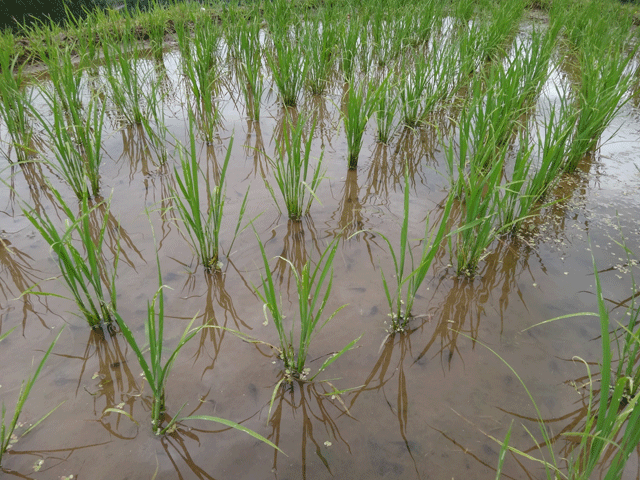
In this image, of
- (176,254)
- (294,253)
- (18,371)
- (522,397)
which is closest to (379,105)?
(294,253)

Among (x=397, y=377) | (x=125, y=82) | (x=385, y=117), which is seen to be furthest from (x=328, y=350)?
(x=125, y=82)

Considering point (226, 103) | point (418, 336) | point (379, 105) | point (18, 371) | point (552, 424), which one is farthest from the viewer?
point (226, 103)

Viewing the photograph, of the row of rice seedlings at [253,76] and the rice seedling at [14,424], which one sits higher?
the row of rice seedlings at [253,76]

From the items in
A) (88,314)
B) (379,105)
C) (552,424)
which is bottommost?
(552,424)

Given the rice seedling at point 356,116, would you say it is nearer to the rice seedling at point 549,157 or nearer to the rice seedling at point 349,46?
the rice seedling at point 549,157

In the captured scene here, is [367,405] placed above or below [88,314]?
below

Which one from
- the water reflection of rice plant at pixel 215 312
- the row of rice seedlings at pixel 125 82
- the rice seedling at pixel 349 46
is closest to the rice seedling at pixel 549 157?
the water reflection of rice plant at pixel 215 312

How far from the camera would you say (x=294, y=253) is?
1.72 metres

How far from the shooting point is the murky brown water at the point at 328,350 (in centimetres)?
104

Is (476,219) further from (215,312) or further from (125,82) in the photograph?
(125,82)

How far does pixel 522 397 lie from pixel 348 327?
1.80 feet

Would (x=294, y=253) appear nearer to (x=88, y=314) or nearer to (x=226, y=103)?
(x=88, y=314)

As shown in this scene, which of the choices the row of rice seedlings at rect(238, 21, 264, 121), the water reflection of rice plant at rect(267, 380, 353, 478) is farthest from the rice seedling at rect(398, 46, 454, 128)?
the water reflection of rice plant at rect(267, 380, 353, 478)

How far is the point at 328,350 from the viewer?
1.31m
